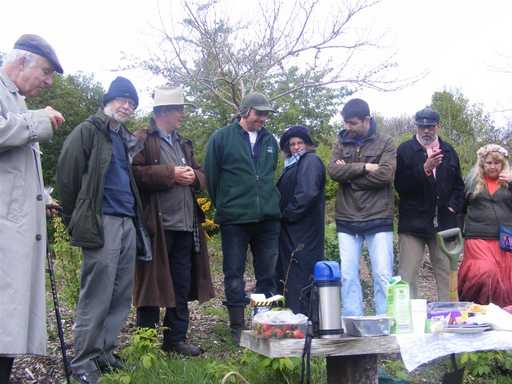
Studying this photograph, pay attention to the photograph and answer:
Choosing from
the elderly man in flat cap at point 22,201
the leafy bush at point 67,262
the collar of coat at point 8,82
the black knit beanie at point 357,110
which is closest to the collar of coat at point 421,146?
the black knit beanie at point 357,110

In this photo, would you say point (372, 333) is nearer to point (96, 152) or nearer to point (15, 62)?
point (96, 152)

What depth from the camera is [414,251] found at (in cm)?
572

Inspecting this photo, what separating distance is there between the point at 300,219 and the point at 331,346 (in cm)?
224

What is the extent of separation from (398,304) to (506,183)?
2.51 m

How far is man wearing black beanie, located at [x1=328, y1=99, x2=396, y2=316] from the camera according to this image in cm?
537

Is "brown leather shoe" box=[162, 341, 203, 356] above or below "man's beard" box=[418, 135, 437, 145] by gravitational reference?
below

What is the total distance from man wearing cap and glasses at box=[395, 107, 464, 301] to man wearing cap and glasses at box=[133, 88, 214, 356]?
1.77 m

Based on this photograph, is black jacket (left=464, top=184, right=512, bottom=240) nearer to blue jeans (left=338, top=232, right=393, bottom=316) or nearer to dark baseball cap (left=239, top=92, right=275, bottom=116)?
blue jeans (left=338, top=232, right=393, bottom=316)

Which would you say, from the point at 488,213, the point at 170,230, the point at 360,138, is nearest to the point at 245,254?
the point at 170,230

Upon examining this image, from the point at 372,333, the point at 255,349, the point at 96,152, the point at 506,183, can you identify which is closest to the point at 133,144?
the point at 96,152

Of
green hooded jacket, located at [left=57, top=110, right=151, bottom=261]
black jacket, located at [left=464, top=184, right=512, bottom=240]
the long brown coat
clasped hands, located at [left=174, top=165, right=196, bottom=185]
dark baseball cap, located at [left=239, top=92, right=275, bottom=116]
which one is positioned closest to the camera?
green hooded jacket, located at [left=57, top=110, right=151, bottom=261]

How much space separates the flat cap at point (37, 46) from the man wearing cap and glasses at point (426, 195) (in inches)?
125

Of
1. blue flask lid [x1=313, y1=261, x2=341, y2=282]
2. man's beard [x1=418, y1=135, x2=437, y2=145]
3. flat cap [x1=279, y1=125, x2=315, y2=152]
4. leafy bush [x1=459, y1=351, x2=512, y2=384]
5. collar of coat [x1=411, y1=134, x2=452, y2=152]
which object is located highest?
flat cap [x1=279, y1=125, x2=315, y2=152]

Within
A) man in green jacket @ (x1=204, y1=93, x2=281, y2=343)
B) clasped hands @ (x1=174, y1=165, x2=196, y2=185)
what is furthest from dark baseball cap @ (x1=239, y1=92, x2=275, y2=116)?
clasped hands @ (x1=174, y1=165, x2=196, y2=185)
